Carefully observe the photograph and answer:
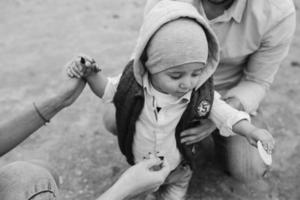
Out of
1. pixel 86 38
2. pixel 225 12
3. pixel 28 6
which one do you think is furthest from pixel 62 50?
pixel 225 12

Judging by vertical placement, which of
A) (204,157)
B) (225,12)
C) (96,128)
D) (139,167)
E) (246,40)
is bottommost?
(204,157)

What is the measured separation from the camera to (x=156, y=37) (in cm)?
163

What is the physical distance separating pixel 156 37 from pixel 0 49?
237 centimetres

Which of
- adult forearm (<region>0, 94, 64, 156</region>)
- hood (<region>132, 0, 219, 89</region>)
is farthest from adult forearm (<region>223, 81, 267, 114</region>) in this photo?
adult forearm (<region>0, 94, 64, 156</region>)

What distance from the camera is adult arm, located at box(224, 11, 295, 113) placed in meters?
2.02

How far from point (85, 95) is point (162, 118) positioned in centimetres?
130

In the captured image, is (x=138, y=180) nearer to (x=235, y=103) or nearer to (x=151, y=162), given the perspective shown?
(x=151, y=162)

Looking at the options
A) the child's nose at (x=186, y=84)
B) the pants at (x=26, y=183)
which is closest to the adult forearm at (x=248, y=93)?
the child's nose at (x=186, y=84)

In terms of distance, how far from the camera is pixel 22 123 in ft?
5.86

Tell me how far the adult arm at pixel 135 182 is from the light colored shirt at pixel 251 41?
66cm

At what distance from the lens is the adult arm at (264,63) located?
2.02 meters

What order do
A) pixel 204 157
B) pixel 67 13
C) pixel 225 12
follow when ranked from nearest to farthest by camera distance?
pixel 225 12 → pixel 204 157 → pixel 67 13

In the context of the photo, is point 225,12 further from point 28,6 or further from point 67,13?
point 28,6

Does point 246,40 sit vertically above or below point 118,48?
above
